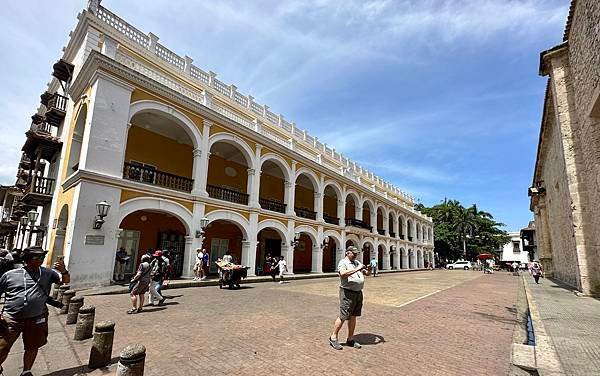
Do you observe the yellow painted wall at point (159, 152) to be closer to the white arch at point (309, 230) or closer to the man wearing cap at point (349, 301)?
the white arch at point (309, 230)

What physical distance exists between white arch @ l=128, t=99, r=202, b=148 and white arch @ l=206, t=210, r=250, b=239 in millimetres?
3429

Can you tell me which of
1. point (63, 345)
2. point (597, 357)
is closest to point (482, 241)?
point (597, 357)

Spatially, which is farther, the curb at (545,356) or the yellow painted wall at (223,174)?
the yellow painted wall at (223,174)

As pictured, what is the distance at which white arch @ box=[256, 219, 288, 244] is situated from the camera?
1739 centimetres

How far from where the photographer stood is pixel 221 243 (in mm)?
19078

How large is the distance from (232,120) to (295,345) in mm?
13024

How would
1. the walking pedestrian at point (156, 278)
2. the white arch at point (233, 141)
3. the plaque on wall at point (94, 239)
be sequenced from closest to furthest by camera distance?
the walking pedestrian at point (156, 278), the plaque on wall at point (94, 239), the white arch at point (233, 141)

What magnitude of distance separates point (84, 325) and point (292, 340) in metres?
3.59

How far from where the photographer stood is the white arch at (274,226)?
57.1 feet

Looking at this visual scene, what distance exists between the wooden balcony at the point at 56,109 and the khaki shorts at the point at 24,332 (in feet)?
51.5

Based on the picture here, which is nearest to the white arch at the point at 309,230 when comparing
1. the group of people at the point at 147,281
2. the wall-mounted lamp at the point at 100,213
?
the wall-mounted lamp at the point at 100,213

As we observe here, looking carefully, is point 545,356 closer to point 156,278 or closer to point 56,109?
point 156,278

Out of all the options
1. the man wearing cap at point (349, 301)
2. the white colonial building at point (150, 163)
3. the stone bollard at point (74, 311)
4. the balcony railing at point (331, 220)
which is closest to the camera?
the man wearing cap at point (349, 301)

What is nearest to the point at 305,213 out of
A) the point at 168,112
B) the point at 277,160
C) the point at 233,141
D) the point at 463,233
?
the point at 277,160
